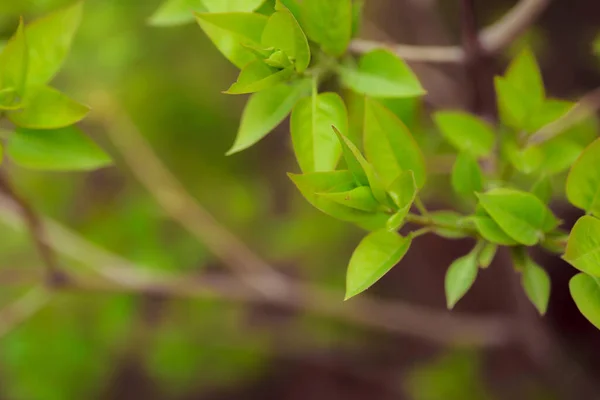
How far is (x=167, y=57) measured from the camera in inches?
63.5

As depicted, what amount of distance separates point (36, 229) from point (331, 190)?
47 cm

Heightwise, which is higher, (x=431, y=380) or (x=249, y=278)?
(x=249, y=278)

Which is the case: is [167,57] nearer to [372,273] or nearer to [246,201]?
[246,201]

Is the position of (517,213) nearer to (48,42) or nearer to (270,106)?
(270,106)

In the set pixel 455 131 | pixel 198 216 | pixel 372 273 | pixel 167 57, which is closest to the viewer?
pixel 372 273

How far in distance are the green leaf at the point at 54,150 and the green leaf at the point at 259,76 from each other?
0.49 feet

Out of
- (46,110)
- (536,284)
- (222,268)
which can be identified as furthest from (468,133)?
(222,268)

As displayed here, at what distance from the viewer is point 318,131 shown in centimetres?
42

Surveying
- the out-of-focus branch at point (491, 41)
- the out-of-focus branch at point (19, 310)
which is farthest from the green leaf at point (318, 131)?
the out-of-focus branch at point (19, 310)

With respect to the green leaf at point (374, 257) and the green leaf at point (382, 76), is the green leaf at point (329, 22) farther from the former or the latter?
the green leaf at point (374, 257)

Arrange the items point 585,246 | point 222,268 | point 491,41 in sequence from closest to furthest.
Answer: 1. point 585,246
2. point 491,41
3. point 222,268

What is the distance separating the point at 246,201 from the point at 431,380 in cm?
64

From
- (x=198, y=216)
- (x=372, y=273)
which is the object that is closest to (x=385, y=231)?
(x=372, y=273)

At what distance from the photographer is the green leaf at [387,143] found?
0.43m
